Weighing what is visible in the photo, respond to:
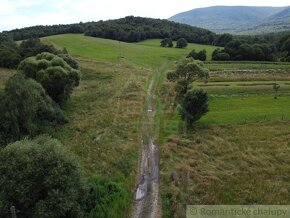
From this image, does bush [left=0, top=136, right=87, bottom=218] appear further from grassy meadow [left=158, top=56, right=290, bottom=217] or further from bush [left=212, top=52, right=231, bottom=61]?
bush [left=212, top=52, right=231, bottom=61]

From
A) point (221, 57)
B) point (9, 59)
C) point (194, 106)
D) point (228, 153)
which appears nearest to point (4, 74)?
point (9, 59)

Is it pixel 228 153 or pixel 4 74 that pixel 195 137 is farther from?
pixel 4 74

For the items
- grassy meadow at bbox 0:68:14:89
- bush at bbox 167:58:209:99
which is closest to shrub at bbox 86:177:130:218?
bush at bbox 167:58:209:99

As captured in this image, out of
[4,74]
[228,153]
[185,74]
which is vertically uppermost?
[185,74]

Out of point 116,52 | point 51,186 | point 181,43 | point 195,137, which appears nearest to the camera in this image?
point 51,186

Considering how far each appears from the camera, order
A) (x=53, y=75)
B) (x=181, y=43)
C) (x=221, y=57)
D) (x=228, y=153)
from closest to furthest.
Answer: (x=228, y=153)
(x=53, y=75)
(x=221, y=57)
(x=181, y=43)

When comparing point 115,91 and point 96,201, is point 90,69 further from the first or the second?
point 96,201

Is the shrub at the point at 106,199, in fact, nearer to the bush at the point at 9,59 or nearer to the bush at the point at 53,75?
the bush at the point at 53,75
